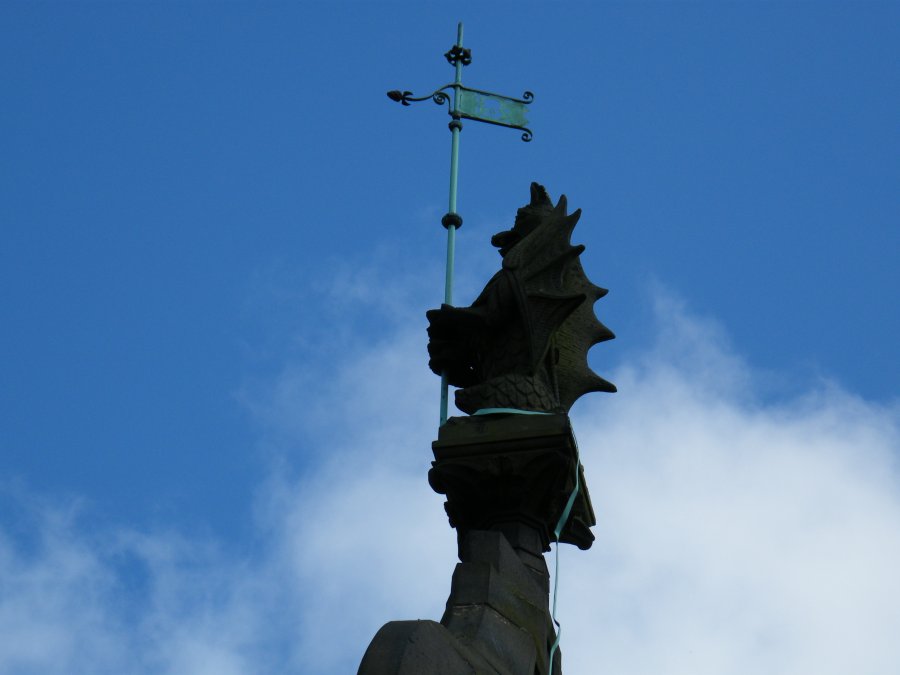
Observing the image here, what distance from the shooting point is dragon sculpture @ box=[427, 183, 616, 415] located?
9883mm

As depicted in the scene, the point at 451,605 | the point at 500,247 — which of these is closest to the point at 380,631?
the point at 451,605

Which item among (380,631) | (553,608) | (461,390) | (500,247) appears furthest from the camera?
(500,247)

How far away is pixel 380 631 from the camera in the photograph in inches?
275

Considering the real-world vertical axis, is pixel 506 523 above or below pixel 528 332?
below

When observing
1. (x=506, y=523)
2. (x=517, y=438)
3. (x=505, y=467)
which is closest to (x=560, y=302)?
(x=517, y=438)

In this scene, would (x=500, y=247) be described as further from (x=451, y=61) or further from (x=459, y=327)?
(x=451, y=61)

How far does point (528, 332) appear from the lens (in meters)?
9.95

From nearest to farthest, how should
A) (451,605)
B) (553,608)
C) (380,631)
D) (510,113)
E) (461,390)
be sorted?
(380,631) → (451,605) → (553,608) → (461,390) → (510,113)

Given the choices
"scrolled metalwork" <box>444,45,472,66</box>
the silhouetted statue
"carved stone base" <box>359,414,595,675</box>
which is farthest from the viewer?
"scrolled metalwork" <box>444,45,472,66</box>

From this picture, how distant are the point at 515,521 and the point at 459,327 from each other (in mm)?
1300

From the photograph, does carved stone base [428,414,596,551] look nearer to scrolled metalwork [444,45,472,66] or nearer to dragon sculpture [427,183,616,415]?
dragon sculpture [427,183,616,415]

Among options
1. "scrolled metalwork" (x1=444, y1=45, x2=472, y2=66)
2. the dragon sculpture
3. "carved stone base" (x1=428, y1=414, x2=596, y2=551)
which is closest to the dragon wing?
the dragon sculpture

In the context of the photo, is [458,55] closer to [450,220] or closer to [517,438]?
[450,220]

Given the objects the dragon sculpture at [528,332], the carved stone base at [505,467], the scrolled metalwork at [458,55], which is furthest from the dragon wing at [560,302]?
the scrolled metalwork at [458,55]
